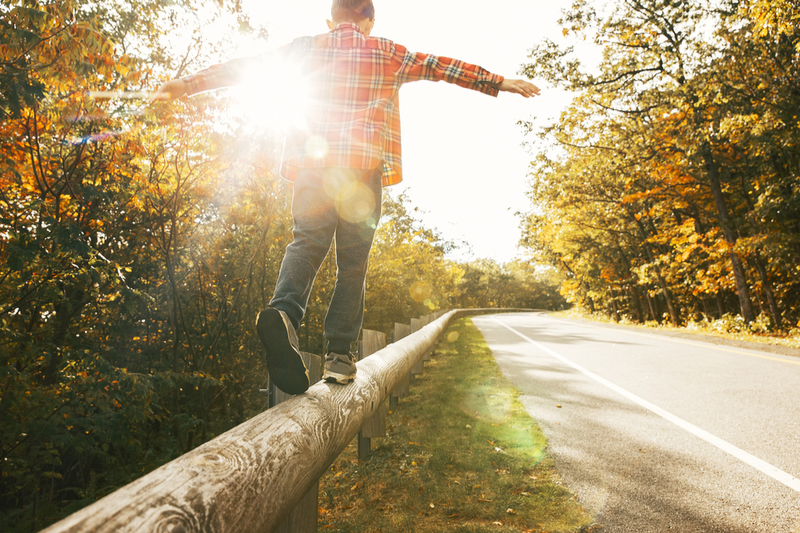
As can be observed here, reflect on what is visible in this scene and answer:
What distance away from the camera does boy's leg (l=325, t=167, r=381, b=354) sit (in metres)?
2.44

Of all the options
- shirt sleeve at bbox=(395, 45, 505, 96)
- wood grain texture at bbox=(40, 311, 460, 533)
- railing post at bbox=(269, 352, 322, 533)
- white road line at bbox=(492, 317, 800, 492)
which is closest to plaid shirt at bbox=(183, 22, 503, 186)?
shirt sleeve at bbox=(395, 45, 505, 96)

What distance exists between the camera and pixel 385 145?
8.45ft

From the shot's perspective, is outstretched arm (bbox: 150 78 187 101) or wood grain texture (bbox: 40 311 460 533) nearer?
wood grain texture (bbox: 40 311 460 533)

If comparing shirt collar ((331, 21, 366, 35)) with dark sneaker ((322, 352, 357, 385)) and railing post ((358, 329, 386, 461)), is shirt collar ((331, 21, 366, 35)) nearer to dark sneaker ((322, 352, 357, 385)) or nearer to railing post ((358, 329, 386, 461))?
dark sneaker ((322, 352, 357, 385))

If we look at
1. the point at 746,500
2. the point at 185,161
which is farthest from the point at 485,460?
the point at 185,161

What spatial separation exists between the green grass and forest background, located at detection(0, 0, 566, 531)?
201 cm

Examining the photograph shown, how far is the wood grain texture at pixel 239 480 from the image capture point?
0.84 meters

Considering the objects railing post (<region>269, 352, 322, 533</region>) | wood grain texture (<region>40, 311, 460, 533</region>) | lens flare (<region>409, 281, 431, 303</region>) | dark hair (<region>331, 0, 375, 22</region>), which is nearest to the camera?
wood grain texture (<region>40, 311, 460, 533</region>)

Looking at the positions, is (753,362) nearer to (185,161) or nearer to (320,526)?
(320,526)

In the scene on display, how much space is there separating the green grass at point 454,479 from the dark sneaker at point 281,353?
141 centimetres

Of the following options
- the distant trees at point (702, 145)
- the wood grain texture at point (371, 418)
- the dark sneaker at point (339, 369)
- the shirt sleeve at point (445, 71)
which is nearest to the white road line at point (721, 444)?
the wood grain texture at point (371, 418)

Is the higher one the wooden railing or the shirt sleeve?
the shirt sleeve

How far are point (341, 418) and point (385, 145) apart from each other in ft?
4.74

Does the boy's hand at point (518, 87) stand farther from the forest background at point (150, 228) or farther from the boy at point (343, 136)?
the forest background at point (150, 228)
